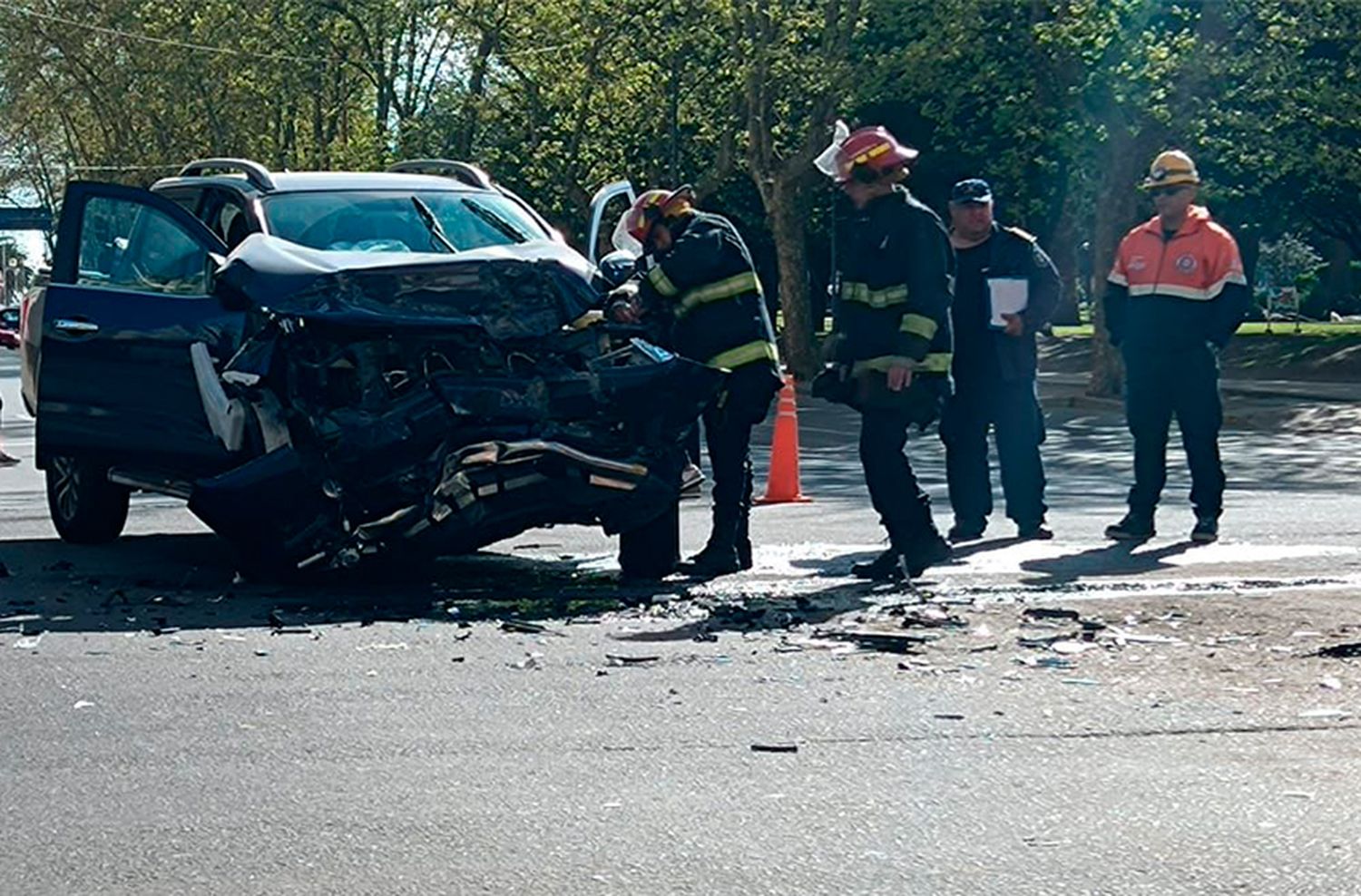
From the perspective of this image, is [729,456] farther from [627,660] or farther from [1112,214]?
[1112,214]

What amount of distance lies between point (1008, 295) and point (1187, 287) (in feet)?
2.83

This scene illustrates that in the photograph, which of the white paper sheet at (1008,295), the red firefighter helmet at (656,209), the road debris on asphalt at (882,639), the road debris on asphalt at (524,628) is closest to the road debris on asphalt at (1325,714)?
the road debris on asphalt at (882,639)

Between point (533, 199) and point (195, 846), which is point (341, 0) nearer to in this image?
point (533, 199)

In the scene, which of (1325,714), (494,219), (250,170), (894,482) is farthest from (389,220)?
(1325,714)

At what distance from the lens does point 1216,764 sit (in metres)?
6.57

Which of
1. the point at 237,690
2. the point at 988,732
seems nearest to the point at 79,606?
the point at 237,690

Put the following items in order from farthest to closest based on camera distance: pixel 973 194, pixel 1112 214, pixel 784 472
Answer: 1. pixel 1112 214
2. pixel 784 472
3. pixel 973 194

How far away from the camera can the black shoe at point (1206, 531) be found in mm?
11859

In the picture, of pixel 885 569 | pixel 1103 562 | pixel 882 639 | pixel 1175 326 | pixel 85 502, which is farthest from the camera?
pixel 85 502

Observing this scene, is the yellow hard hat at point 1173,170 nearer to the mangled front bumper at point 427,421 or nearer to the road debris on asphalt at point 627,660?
the mangled front bumper at point 427,421

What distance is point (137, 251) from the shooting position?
11906mm

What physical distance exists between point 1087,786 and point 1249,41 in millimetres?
29542

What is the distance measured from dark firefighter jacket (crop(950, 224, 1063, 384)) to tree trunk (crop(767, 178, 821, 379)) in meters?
30.0

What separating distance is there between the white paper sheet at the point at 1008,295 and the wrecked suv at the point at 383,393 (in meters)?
2.03
